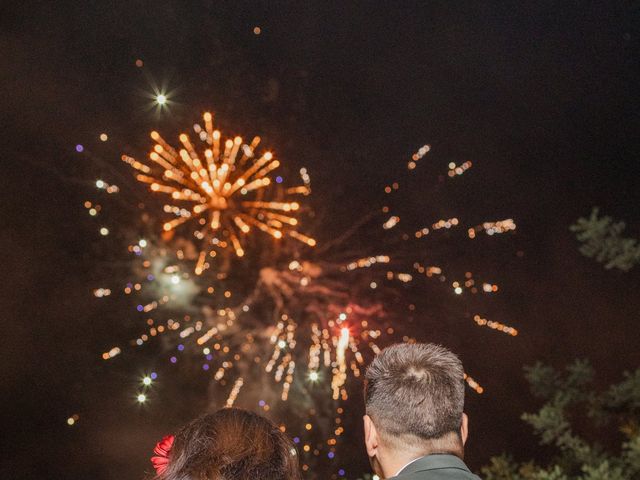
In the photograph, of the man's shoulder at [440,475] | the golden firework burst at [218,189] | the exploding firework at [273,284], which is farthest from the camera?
the exploding firework at [273,284]

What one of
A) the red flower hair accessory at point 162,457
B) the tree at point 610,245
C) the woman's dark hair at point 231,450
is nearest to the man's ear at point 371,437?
the woman's dark hair at point 231,450

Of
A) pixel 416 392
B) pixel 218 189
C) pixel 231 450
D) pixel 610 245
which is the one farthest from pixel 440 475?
pixel 218 189

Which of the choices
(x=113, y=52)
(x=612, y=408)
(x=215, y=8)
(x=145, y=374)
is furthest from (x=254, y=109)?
(x=612, y=408)

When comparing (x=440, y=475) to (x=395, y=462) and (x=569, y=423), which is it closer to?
(x=395, y=462)

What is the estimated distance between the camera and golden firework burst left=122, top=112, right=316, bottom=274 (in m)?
9.04

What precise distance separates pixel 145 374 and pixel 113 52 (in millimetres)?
4844

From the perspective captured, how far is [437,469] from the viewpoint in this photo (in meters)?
2.01

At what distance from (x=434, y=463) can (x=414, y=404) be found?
0.19m

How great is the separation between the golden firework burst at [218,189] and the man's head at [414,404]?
706 cm

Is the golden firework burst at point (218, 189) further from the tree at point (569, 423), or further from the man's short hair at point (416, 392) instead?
the man's short hair at point (416, 392)

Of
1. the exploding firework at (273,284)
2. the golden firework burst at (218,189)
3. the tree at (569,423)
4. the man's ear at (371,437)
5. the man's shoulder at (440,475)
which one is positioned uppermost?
the golden firework burst at (218,189)

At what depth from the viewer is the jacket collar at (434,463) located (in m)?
2.03

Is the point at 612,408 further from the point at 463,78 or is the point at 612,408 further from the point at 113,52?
the point at 113,52

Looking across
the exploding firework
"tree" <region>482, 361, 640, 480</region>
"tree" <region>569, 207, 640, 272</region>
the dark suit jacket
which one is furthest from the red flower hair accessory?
the exploding firework
